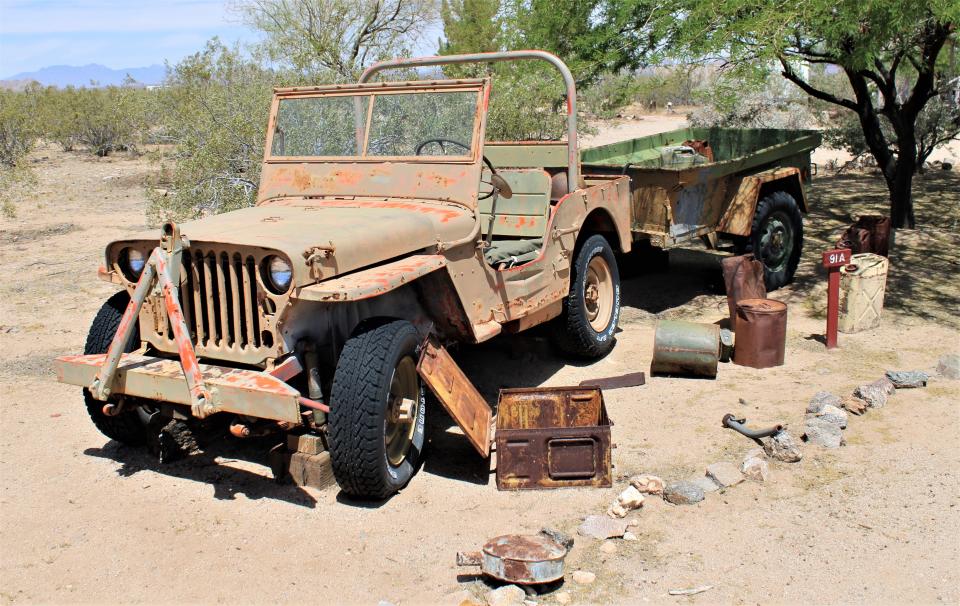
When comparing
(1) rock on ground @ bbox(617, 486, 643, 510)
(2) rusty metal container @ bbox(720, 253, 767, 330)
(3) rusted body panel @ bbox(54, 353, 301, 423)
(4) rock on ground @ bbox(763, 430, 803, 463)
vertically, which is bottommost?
(1) rock on ground @ bbox(617, 486, 643, 510)

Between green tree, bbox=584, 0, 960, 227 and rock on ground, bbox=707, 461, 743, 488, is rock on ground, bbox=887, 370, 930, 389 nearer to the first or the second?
rock on ground, bbox=707, 461, 743, 488

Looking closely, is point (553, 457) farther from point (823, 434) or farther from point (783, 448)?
point (823, 434)

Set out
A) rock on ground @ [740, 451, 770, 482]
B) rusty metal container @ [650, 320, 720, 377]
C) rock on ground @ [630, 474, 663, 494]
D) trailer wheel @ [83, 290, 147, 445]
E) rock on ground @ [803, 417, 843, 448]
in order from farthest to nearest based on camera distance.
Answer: rusty metal container @ [650, 320, 720, 377] < rock on ground @ [803, 417, 843, 448] < trailer wheel @ [83, 290, 147, 445] < rock on ground @ [740, 451, 770, 482] < rock on ground @ [630, 474, 663, 494]

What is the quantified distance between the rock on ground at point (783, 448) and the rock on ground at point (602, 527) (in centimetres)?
111

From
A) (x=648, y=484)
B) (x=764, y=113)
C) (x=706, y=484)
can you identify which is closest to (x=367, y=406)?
(x=648, y=484)

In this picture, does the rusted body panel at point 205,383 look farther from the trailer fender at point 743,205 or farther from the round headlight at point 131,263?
the trailer fender at point 743,205

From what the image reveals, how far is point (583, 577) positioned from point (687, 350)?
2.70 m

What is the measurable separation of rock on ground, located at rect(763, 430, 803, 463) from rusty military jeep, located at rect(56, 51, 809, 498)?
5.01 feet

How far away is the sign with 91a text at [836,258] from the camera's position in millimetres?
6536

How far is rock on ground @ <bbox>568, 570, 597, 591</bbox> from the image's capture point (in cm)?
363

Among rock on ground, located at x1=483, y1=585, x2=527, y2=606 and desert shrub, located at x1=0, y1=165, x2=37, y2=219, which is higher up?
desert shrub, located at x1=0, y1=165, x2=37, y2=219

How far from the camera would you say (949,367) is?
5.82 meters

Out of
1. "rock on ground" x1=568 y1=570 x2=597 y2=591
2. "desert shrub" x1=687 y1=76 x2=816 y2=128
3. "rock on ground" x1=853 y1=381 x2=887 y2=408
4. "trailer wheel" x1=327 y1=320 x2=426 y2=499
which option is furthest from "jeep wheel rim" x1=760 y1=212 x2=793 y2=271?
"desert shrub" x1=687 y1=76 x2=816 y2=128

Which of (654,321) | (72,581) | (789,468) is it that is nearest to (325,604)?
(72,581)
